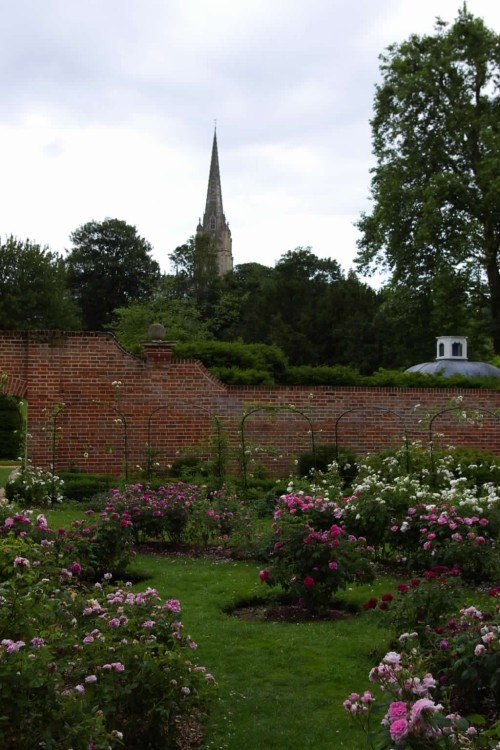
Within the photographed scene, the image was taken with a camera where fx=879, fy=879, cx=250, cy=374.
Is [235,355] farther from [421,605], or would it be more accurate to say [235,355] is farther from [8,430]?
[421,605]

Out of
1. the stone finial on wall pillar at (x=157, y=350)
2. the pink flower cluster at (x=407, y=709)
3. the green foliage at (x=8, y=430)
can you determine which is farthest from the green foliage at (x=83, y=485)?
the green foliage at (x=8, y=430)

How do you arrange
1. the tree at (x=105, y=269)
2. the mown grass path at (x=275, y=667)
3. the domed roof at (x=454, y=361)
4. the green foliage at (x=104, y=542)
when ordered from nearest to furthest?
the mown grass path at (x=275, y=667)
the green foliage at (x=104, y=542)
the domed roof at (x=454, y=361)
the tree at (x=105, y=269)

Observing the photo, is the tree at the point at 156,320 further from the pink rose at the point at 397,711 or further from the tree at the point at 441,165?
the pink rose at the point at 397,711

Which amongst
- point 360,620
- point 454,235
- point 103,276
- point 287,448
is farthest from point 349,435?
point 103,276

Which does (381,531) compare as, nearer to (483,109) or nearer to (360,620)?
(360,620)

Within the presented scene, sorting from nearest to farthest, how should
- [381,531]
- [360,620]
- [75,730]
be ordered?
1. [75,730]
2. [360,620]
3. [381,531]

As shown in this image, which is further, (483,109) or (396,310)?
(396,310)

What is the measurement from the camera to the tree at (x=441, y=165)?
2666 cm

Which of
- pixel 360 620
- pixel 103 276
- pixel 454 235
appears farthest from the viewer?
pixel 103 276

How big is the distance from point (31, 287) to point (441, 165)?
57.3 ft

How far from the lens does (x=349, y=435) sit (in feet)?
55.1

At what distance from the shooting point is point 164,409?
636 inches

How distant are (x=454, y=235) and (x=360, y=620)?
2168 cm

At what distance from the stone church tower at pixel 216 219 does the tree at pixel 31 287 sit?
46249 millimetres
